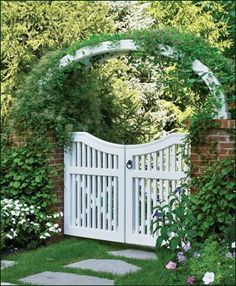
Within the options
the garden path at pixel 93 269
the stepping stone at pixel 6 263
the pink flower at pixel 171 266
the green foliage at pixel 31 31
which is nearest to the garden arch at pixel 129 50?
the green foliage at pixel 31 31

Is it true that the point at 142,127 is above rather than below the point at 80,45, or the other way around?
below

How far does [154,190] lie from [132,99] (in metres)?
4.12

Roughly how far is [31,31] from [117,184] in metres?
3.12

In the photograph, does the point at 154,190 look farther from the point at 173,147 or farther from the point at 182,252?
the point at 182,252

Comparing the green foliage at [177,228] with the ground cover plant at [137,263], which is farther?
the green foliage at [177,228]

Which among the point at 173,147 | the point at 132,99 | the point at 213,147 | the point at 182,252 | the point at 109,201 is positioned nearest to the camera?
the point at 182,252

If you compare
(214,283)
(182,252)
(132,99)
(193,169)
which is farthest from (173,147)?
(132,99)

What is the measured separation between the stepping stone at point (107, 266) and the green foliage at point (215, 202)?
77 cm

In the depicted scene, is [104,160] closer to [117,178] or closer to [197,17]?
[117,178]

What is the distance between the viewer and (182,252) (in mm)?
5777

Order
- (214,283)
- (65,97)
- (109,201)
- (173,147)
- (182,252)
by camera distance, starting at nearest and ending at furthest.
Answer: (214,283) < (182,252) < (173,147) < (109,201) < (65,97)

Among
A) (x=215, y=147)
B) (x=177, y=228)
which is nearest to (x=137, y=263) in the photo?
(x=177, y=228)

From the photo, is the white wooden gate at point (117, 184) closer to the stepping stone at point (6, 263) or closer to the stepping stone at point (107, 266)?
the stepping stone at point (107, 266)

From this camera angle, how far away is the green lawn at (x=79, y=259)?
223 inches
